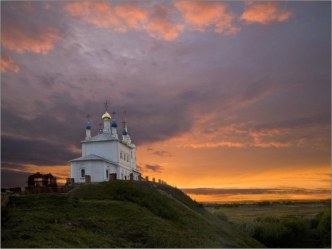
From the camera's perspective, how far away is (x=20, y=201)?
26.9m

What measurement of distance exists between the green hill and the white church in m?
6.56

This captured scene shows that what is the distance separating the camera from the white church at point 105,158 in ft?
137

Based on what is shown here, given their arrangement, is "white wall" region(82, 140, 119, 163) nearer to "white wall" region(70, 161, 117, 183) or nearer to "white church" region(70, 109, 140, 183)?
"white church" region(70, 109, 140, 183)

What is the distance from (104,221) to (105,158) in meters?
20.4

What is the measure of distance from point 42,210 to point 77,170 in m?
16.8

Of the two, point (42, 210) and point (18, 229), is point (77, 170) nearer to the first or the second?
point (42, 210)

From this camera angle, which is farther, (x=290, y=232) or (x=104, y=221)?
(x=290, y=232)

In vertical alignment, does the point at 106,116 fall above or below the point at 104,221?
above

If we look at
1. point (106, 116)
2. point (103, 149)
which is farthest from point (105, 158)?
point (106, 116)

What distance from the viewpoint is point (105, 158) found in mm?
44844

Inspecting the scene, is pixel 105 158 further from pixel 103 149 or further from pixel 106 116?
pixel 106 116

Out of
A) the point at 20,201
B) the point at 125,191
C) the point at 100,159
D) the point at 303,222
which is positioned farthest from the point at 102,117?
the point at 303,222

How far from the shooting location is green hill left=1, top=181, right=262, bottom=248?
67.8 ft

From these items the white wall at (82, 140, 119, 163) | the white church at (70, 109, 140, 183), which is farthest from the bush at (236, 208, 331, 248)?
the white wall at (82, 140, 119, 163)
